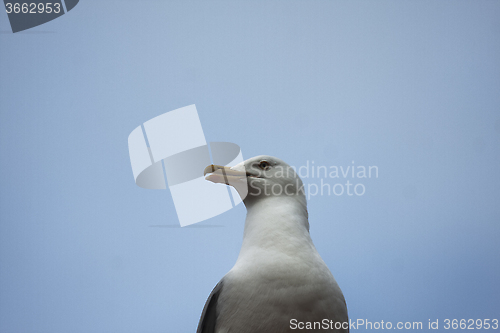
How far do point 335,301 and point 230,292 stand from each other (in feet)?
1.25

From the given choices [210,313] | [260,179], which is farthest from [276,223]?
[210,313]

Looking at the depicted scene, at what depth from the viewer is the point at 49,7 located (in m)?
2.71

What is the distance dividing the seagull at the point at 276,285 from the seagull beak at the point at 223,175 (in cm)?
17

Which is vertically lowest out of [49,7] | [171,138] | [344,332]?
[344,332]

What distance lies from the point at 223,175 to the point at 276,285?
567 millimetres

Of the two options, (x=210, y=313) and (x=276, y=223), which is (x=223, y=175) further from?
(x=210, y=313)

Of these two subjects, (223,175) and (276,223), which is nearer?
(276,223)

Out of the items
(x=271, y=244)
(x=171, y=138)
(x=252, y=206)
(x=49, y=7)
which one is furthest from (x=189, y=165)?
(x=49, y=7)

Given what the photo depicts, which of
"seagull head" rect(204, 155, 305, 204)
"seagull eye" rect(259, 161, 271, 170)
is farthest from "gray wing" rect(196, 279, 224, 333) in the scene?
"seagull eye" rect(259, 161, 271, 170)

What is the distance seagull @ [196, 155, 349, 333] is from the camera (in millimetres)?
1248

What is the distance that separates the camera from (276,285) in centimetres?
127

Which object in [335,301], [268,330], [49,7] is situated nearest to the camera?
[268,330]

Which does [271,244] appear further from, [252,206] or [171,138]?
[171,138]

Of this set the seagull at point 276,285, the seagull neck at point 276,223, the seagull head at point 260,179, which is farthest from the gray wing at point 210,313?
the seagull head at point 260,179
